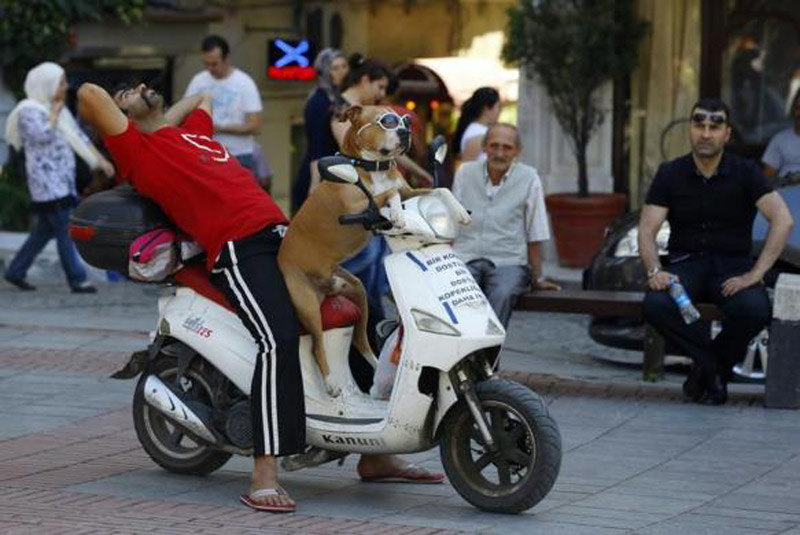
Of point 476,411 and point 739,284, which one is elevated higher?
point 476,411

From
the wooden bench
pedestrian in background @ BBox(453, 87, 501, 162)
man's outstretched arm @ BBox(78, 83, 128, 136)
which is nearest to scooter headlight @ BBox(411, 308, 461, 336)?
man's outstretched arm @ BBox(78, 83, 128, 136)

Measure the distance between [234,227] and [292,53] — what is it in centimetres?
1269

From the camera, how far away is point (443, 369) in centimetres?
751

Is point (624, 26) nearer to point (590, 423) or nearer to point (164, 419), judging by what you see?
point (590, 423)

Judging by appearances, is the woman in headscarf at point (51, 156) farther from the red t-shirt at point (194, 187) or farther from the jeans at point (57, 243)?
the red t-shirt at point (194, 187)

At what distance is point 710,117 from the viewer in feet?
33.7

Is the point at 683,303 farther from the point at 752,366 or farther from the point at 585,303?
the point at 752,366

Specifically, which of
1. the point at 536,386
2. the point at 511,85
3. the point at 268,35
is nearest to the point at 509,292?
the point at 536,386

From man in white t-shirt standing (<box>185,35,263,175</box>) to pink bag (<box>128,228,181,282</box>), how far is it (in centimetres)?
704

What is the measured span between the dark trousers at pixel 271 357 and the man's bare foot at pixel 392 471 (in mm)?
548

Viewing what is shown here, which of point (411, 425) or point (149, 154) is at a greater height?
point (149, 154)

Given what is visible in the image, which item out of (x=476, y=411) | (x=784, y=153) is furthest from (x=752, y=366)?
(x=476, y=411)

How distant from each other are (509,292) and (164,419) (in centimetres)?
278

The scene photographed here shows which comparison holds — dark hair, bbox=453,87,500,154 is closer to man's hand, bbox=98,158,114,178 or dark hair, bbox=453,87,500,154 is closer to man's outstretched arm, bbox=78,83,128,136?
man's hand, bbox=98,158,114,178
